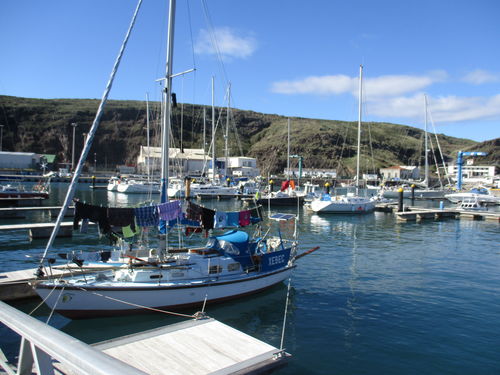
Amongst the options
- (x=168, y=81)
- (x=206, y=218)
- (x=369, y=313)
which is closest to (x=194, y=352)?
(x=206, y=218)

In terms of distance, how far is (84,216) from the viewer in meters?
15.9

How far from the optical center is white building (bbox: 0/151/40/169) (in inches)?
4437

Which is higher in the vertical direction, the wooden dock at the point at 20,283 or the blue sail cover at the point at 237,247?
the blue sail cover at the point at 237,247

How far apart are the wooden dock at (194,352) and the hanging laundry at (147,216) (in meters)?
5.77

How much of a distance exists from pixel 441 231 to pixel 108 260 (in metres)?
36.6

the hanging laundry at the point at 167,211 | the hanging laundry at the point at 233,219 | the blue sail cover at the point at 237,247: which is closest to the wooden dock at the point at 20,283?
the hanging laundry at the point at 167,211

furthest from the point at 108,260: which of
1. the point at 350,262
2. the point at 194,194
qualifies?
the point at 194,194

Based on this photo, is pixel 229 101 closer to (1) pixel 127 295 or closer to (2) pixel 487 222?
(2) pixel 487 222

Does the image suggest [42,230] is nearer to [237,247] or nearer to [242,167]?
[237,247]

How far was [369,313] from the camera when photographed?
16531 mm

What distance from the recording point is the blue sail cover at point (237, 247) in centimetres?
1791

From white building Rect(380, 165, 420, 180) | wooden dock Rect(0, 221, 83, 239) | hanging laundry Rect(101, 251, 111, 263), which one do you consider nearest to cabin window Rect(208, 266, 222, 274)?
hanging laundry Rect(101, 251, 111, 263)

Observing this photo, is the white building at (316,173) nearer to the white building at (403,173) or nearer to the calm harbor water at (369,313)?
the white building at (403,173)

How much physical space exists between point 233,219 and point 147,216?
445 cm
